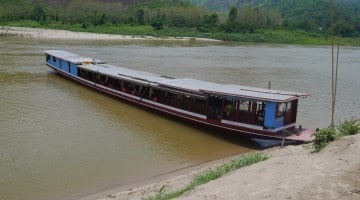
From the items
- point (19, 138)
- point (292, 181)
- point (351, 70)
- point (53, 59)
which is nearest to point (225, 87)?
point (19, 138)

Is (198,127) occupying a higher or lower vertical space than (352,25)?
lower

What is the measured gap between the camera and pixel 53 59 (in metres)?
32.5

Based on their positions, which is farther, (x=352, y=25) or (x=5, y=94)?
(x=352, y=25)

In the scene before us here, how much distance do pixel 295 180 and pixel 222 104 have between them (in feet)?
30.5

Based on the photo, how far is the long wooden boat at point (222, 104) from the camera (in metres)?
16.7

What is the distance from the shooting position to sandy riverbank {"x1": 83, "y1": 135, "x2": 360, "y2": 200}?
832cm

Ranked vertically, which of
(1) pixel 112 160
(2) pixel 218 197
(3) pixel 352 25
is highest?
(3) pixel 352 25

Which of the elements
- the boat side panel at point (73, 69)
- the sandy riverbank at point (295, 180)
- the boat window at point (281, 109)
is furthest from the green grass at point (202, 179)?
the boat side panel at point (73, 69)

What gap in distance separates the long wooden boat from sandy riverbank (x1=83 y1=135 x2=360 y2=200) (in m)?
5.15

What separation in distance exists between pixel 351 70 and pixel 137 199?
36.9 metres

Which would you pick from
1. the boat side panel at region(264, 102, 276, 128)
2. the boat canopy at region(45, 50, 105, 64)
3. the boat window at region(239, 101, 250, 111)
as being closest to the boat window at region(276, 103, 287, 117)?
the boat side panel at region(264, 102, 276, 128)

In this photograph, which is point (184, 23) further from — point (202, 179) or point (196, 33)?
point (202, 179)

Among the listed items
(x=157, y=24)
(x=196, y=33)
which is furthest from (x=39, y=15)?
Answer: (x=196, y=33)

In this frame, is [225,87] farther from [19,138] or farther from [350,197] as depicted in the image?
[350,197]
